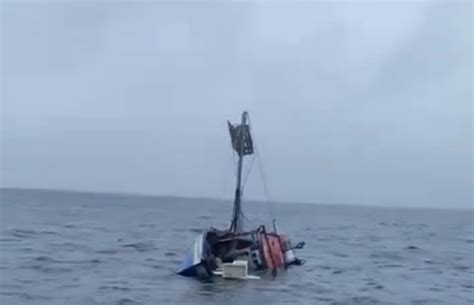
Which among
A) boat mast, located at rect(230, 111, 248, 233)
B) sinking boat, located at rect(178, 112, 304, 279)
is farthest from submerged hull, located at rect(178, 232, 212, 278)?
boat mast, located at rect(230, 111, 248, 233)

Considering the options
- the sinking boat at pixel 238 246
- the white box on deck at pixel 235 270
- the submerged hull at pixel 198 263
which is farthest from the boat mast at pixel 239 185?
the white box on deck at pixel 235 270

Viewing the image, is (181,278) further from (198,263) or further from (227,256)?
(227,256)

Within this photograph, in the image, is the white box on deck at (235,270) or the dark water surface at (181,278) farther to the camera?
the white box on deck at (235,270)

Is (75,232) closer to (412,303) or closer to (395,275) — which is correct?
(395,275)

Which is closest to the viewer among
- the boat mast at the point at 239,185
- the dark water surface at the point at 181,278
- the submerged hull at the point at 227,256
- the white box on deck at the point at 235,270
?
the dark water surface at the point at 181,278

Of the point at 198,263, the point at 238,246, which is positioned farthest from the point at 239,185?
the point at 198,263

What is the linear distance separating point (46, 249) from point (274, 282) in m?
26.2

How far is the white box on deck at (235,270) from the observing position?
153 feet

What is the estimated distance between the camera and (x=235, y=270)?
46.6m

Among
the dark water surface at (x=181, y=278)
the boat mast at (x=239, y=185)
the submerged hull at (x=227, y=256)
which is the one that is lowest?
the dark water surface at (x=181, y=278)

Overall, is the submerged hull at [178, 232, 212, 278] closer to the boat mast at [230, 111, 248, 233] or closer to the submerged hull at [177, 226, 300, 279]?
the submerged hull at [177, 226, 300, 279]

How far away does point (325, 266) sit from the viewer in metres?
64.4

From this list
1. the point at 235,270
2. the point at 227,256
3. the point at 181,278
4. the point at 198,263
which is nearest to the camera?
the point at 235,270

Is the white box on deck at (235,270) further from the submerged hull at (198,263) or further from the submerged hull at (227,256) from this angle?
the submerged hull at (198,263)
